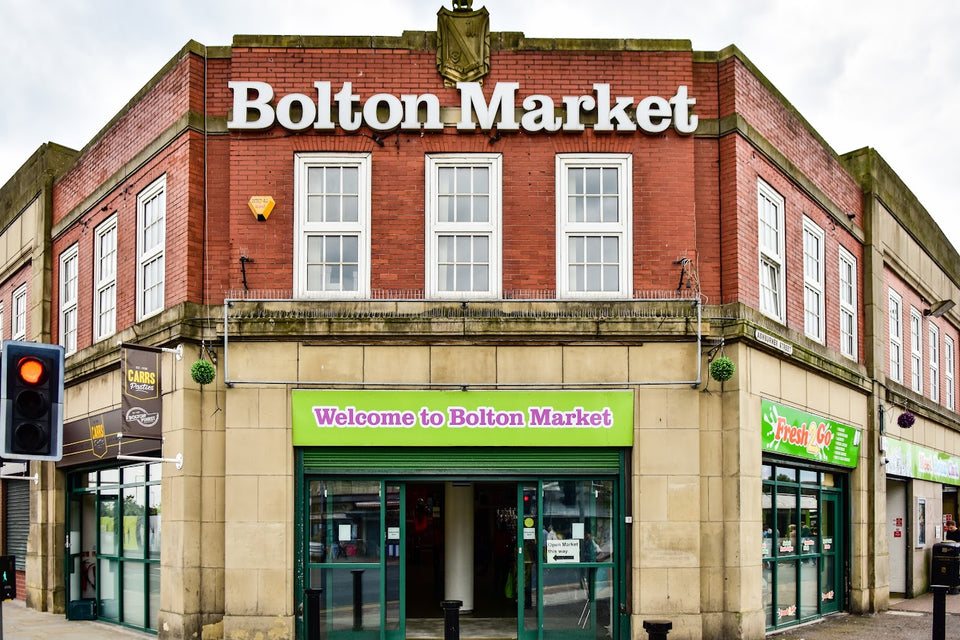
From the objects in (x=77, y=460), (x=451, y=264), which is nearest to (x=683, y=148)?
(x=451, y=264)

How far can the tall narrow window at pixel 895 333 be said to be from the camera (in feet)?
68.0

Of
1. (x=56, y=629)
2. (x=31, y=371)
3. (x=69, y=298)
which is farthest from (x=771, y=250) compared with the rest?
(x=56, y=629)

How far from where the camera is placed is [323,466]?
45.0 feet

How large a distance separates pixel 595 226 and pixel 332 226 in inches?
Answer: 143

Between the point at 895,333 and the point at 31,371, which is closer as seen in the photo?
the point at 31,371

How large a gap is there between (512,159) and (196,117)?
447cm

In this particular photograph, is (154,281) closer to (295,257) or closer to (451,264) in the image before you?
(295,257)

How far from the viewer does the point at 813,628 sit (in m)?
15.7

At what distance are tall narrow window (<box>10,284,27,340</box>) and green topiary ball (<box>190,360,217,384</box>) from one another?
9293 mm

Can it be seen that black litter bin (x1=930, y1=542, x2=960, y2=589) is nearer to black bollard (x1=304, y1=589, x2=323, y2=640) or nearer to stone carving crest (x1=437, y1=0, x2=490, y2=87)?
black bollard (x1=304, y1=589, x2=323, y2=640)

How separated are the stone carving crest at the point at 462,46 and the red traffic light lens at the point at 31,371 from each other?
771 centimetres

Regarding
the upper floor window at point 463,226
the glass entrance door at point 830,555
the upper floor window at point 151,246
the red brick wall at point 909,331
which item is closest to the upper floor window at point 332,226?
the upper floor window at point 463,226

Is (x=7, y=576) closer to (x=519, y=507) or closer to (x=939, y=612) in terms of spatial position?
(x=519, y=507)

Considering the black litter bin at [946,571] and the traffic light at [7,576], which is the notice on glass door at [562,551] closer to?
the black litter bin at [946,571]
